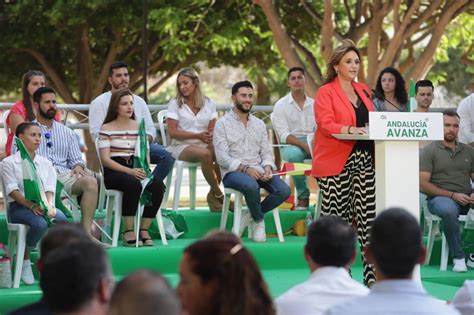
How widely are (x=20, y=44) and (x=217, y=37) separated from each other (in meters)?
3.47

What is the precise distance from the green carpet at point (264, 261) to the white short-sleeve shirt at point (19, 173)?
0.61 meters

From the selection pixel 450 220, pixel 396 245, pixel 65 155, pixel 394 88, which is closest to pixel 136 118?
pixel 65 155

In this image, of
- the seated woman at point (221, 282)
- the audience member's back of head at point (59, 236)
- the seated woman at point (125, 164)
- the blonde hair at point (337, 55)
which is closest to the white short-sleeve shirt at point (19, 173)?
the seated woman at point (125, 164)

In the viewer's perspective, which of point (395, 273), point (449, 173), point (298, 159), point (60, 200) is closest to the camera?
point (395, 273)

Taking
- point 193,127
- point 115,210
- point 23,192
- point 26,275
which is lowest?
point 26,275

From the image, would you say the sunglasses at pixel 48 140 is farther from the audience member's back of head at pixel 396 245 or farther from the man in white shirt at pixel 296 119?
the audience member's back of head at pixel 396 245

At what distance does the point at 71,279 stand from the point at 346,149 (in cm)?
411

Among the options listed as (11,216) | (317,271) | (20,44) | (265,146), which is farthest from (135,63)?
(317,271)

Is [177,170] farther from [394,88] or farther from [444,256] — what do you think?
[444,256]

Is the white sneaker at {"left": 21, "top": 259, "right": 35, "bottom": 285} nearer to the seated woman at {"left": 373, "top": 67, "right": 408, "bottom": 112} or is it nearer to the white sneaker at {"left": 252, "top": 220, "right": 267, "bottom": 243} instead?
the white sneaker at {"left": 252, "top": 220, "right": 267, "bottom": 243}

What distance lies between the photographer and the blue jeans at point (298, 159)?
31.6ft

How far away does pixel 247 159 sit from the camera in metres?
9.02

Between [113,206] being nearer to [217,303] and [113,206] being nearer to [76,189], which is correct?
[76,189]

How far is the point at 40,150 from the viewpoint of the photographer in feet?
27.4
